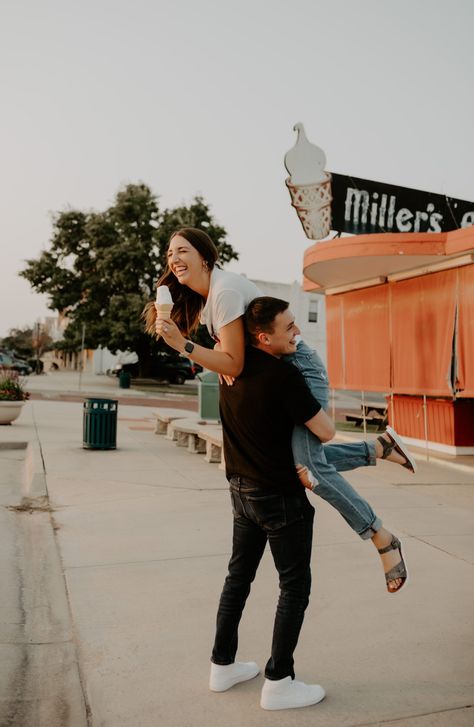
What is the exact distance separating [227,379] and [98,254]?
1421 inches

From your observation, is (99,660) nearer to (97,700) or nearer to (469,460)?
(97,700)

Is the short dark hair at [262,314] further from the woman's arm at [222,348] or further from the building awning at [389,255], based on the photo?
the building awning at [389,255]

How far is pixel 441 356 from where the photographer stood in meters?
10.1

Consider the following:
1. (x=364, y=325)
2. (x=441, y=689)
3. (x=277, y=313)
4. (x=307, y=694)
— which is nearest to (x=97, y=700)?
(x=307, y=694)

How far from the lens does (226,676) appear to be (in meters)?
3.03

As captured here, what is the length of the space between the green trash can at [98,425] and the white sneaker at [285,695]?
870 centimetres

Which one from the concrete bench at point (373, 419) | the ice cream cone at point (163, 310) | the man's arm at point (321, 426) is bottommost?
the concrete bench at point (373, 419)

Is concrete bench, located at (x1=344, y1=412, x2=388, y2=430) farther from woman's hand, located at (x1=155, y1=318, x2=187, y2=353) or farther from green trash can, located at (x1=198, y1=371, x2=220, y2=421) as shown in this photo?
woman's hand, located at (x1=155, y1=318, x2=187, y2=353)

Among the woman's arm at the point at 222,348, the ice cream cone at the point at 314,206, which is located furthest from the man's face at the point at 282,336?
the ice cream cone at the point at 314,206

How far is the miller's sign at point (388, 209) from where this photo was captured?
39.3 feet

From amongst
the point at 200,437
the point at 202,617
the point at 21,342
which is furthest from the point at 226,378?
the point at 21,342

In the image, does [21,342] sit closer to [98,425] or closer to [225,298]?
[98,425]

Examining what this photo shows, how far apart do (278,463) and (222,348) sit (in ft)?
1.77

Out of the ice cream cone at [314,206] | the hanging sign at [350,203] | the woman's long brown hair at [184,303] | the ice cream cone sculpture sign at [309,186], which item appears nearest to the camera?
the woman's long brown hair at [184,303]
